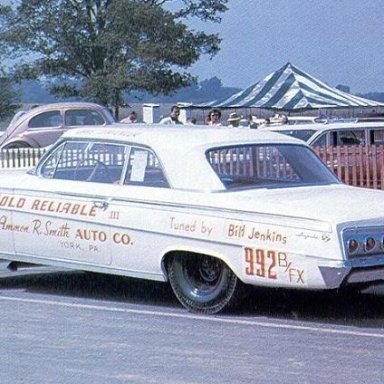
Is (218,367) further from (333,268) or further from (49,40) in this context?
(49,40)

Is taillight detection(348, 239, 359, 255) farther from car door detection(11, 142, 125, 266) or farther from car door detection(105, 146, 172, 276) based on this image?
car door detection(11, 142, 125, 266)

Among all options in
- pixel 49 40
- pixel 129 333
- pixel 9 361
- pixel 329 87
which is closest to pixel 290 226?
pixel 129 333

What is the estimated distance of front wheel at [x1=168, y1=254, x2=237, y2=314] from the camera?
10.1 meters

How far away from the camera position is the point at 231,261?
9.88 meters

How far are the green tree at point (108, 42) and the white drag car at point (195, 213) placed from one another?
106 feet

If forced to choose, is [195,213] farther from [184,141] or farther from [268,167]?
[268,167]

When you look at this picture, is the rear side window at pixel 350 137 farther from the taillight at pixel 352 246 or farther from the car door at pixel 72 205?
the taillight at pixel 352 246

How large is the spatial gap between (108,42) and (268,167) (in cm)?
3394

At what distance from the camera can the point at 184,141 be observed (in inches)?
428

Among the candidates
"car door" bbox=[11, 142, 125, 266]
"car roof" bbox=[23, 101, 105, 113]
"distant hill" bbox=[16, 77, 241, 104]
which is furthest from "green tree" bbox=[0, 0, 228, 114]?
"car door" bbox=[11, 142, 125, 266]

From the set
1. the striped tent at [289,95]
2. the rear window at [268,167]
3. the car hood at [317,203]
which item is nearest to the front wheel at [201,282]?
the car hood at [317,203]

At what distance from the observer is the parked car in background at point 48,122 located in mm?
26734

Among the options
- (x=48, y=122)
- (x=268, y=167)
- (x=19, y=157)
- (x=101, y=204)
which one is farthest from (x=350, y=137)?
(x=101, y=204)

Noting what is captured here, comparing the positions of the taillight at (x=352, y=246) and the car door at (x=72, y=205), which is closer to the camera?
the taillight at (x=352, y=246)
